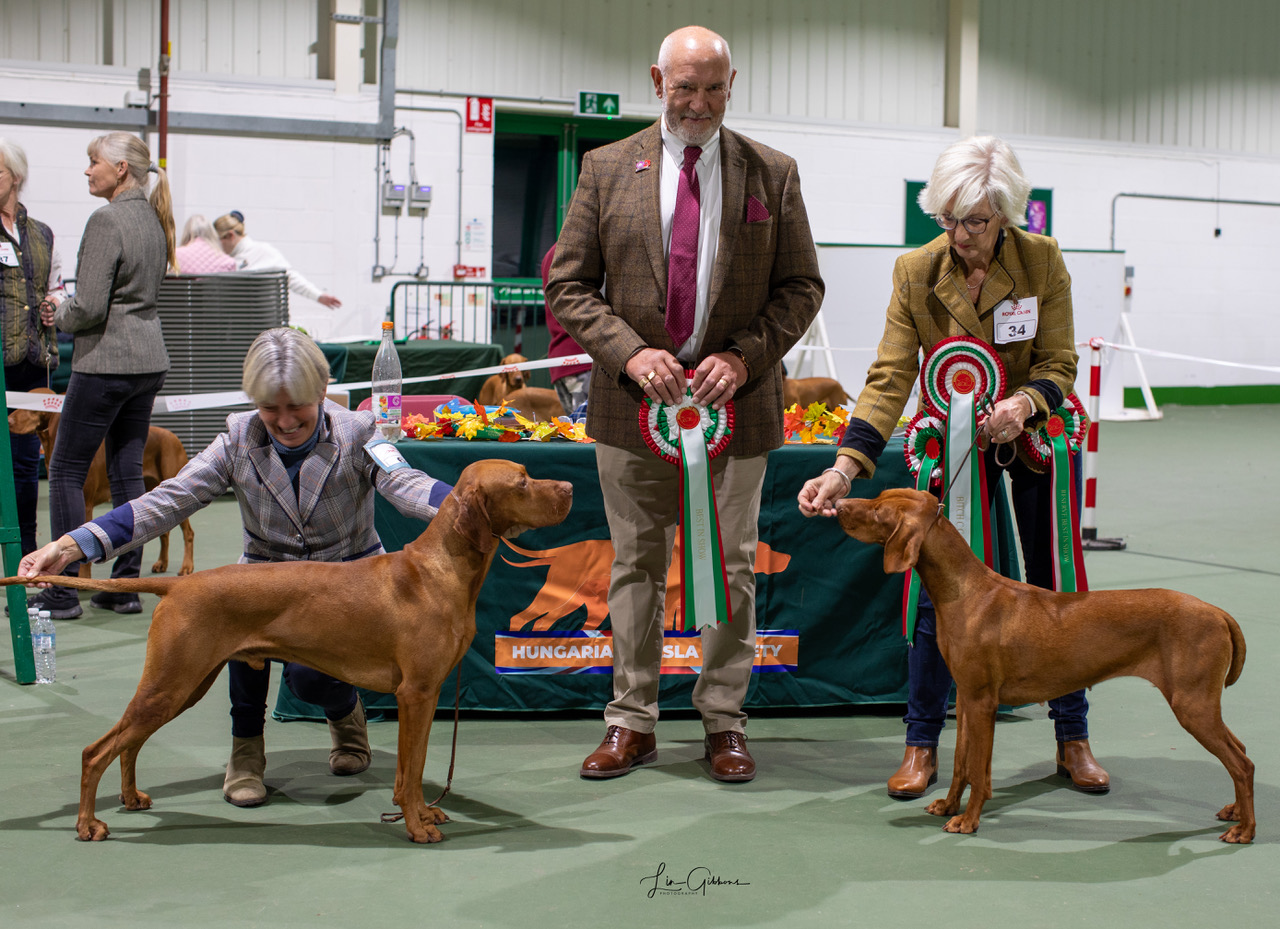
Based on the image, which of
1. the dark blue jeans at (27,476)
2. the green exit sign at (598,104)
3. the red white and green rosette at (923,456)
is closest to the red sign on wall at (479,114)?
the green exit sign at (598,104)

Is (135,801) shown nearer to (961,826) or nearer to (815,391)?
(961,826)

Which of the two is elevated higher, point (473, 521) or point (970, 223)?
point (970, 223)

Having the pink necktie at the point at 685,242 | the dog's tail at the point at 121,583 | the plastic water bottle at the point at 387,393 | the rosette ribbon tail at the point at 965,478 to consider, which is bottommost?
the dog's tail at the point at 121,583

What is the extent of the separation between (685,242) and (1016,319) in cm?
80

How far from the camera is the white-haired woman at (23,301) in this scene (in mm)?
4629

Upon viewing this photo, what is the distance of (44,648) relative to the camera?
13.1ft

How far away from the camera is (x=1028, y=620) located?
9.00 ft

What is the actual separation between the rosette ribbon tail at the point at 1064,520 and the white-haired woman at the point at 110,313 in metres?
3.25

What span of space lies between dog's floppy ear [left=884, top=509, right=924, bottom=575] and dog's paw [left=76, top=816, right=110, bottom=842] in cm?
174

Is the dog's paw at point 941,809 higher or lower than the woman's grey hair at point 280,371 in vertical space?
lower

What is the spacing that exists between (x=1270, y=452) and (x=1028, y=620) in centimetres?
939

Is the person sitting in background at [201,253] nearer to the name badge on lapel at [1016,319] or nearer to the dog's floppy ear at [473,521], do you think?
the dog's floppy ear at [473,521]

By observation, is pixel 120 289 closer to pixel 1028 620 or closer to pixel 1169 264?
pixel 1028 620

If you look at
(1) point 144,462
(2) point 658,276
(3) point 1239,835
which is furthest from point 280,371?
(1) point 144,462
